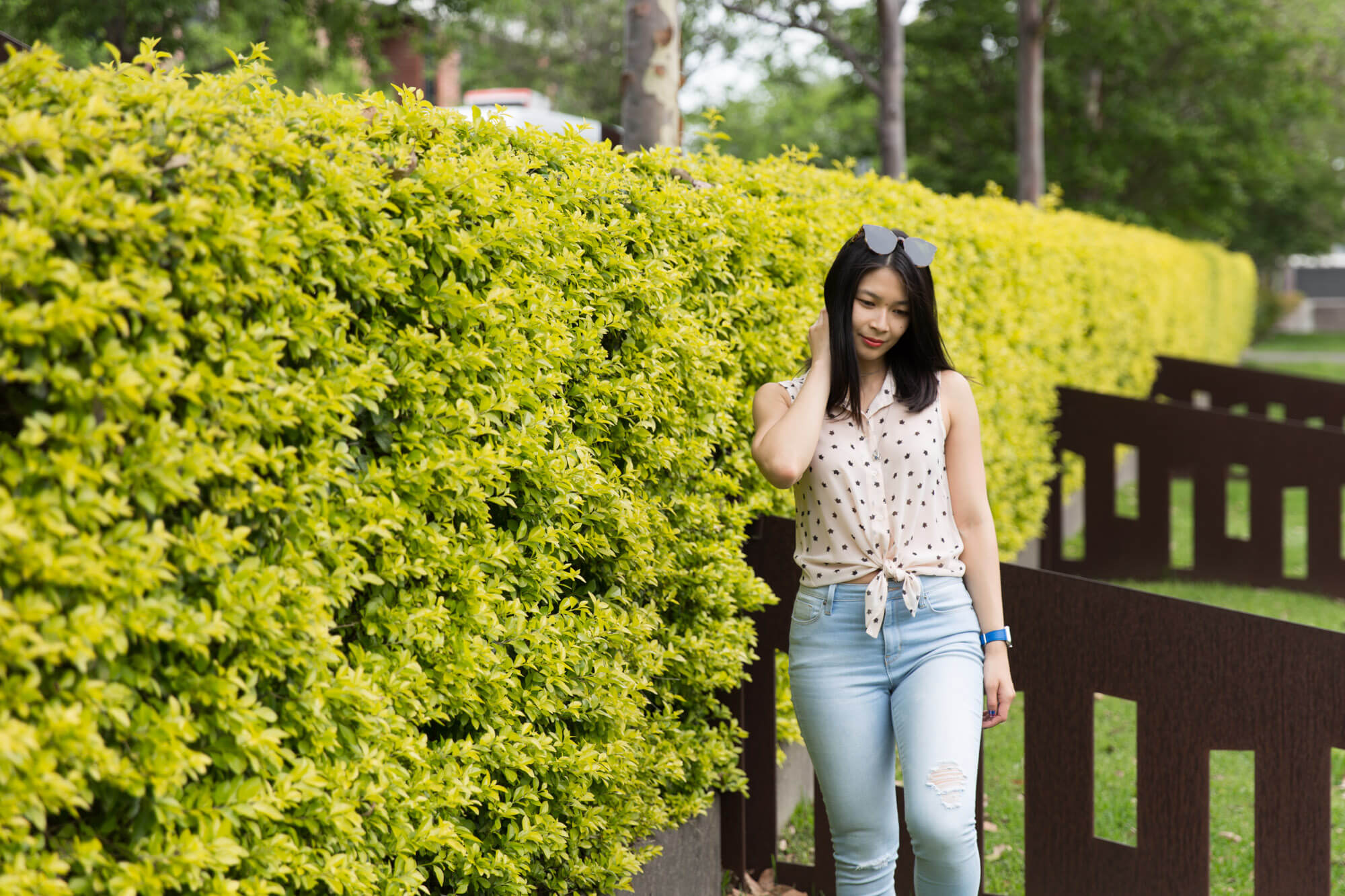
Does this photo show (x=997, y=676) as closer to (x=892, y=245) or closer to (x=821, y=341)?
(x=821, y=341)

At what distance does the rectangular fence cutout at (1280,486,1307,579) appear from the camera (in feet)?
31.7

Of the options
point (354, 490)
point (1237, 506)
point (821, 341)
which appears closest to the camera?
point (354, 490)

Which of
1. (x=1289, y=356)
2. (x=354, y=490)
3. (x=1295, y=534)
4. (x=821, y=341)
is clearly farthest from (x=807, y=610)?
(x=1289, y=356)

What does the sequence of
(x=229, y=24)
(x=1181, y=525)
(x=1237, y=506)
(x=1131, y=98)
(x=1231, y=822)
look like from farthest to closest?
1. (x=1131, y=98)
2. (x=229, y=24)
3. (x=1237, y=506)
4. (x=1181, y=525)
5. (x=1231, y=822)

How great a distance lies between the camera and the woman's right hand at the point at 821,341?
332 centimetres

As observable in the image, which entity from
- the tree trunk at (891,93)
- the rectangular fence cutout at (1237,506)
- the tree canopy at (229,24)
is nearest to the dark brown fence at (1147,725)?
the rectangular fence cutout at (1237,506)

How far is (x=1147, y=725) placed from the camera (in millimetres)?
4219

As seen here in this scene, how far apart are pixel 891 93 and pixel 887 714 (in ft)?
28.5

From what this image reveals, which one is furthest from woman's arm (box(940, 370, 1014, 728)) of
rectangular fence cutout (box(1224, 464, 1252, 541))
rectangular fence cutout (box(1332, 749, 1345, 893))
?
rectangular fence cutout (box(1224, 464, 1252, 541))

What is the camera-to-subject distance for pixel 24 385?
182 centimetres

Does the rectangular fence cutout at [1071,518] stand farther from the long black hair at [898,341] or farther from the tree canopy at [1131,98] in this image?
the tree canopy at [1131,98]

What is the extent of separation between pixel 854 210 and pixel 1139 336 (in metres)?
8.70

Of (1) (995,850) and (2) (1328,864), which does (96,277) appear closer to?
(2) (1328,864)

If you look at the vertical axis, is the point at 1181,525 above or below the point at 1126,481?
below
